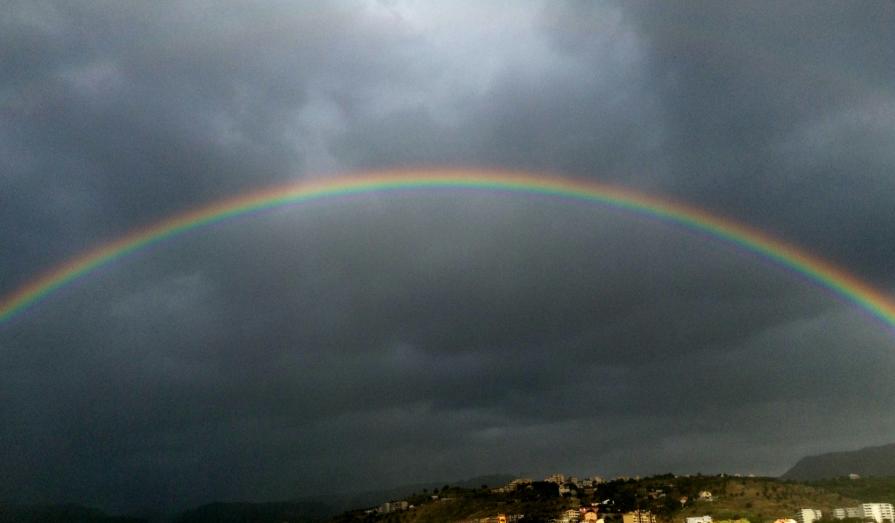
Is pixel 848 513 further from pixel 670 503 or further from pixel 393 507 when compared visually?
pixel 393 507

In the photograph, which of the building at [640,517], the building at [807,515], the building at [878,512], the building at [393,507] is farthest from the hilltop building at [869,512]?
the building at [393,507]

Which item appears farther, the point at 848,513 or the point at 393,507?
the point at 393,507

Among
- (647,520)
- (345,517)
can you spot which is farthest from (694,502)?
(345,517)

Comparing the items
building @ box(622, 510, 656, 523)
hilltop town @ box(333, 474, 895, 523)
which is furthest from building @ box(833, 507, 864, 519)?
building @ box(622, 510, 656, 523)

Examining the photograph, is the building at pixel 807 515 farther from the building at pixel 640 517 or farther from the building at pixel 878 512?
the building at pixel 640 517

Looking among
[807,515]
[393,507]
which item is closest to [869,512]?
[807,515]

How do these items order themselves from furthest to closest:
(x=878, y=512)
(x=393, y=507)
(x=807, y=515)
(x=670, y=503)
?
(x=393, y=507) → (x=670, y=503) → (x=878, y=512) → (x=807, y=515)

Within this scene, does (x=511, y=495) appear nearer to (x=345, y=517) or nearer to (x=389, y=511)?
(x=389, y=511)

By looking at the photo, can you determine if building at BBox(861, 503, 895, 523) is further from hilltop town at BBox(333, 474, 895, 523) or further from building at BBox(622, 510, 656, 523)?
building at BBox(622, 510, 656, 523)
